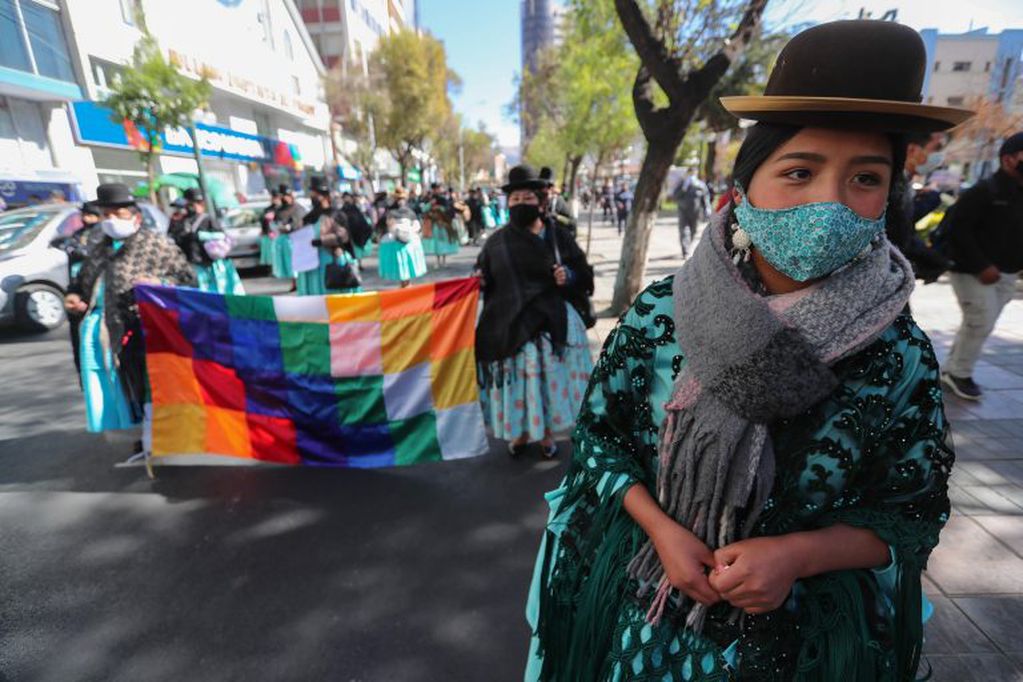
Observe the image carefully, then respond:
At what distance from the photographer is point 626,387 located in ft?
4.09

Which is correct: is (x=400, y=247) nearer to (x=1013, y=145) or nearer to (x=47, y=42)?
(x=1013, y=145)

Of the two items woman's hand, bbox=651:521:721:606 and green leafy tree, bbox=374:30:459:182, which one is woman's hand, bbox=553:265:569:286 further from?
green leafy tree, bbox=374:30:459:182

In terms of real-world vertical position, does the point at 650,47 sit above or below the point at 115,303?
above

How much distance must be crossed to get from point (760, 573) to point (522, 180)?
2.98 meters

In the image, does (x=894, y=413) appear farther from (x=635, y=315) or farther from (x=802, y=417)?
(x=635, y=315)

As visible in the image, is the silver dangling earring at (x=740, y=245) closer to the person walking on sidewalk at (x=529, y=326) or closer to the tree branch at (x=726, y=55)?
the person walking on sidewalk at (x=529, y=326)

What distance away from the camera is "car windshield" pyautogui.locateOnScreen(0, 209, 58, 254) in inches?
305

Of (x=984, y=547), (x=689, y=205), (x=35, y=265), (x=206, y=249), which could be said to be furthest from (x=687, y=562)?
(x=689, y=205)

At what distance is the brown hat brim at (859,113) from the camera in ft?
2.96

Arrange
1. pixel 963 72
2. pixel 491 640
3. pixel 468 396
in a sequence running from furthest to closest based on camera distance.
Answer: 1. pixel 963 72
2. pixel 468 396
3. pixel 491 640

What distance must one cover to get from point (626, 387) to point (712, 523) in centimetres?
34

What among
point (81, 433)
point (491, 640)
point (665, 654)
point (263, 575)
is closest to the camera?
point (665, 654)

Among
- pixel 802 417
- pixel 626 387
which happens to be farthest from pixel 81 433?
pixel 802 417

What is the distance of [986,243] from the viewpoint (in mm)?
4133
